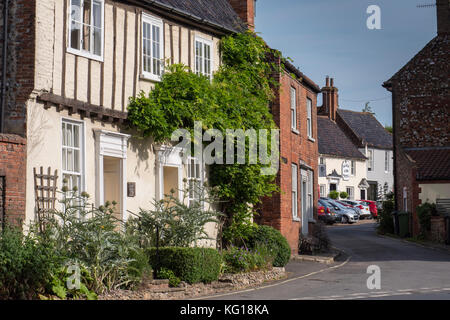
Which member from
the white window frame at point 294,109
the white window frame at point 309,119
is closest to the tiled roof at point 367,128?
the white window frame at point 309,119

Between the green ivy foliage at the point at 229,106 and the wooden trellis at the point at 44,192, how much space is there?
119 inches

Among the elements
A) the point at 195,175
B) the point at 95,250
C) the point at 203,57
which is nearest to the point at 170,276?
the point at 95,250

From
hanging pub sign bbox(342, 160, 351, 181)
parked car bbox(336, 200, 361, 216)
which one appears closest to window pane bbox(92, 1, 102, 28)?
parked car bbox(336, 200, 361, 216)

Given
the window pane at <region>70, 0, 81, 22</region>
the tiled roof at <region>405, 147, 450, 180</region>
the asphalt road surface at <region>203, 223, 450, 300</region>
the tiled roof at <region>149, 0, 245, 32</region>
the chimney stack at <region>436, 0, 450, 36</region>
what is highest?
the chimney stack at <region>436, 0, 450, 36</region>

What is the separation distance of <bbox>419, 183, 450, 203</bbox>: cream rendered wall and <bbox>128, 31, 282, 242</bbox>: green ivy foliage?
14.7 m

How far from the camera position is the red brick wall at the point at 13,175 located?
14.0 metres

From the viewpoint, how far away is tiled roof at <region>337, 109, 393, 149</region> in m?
67.6

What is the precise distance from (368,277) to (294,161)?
8.21m

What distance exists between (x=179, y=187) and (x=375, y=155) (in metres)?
51.8

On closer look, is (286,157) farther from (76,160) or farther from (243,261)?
(76,160)

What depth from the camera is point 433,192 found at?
Answer: 35.1 meters

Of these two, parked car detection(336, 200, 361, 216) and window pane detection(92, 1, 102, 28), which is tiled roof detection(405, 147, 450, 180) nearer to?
parked car detection(336, 200, 361, 216)

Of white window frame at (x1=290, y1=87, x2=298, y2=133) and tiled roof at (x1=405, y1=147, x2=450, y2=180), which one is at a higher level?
white window frame at (x1=290, y1=87, x2=298, y2=133)
